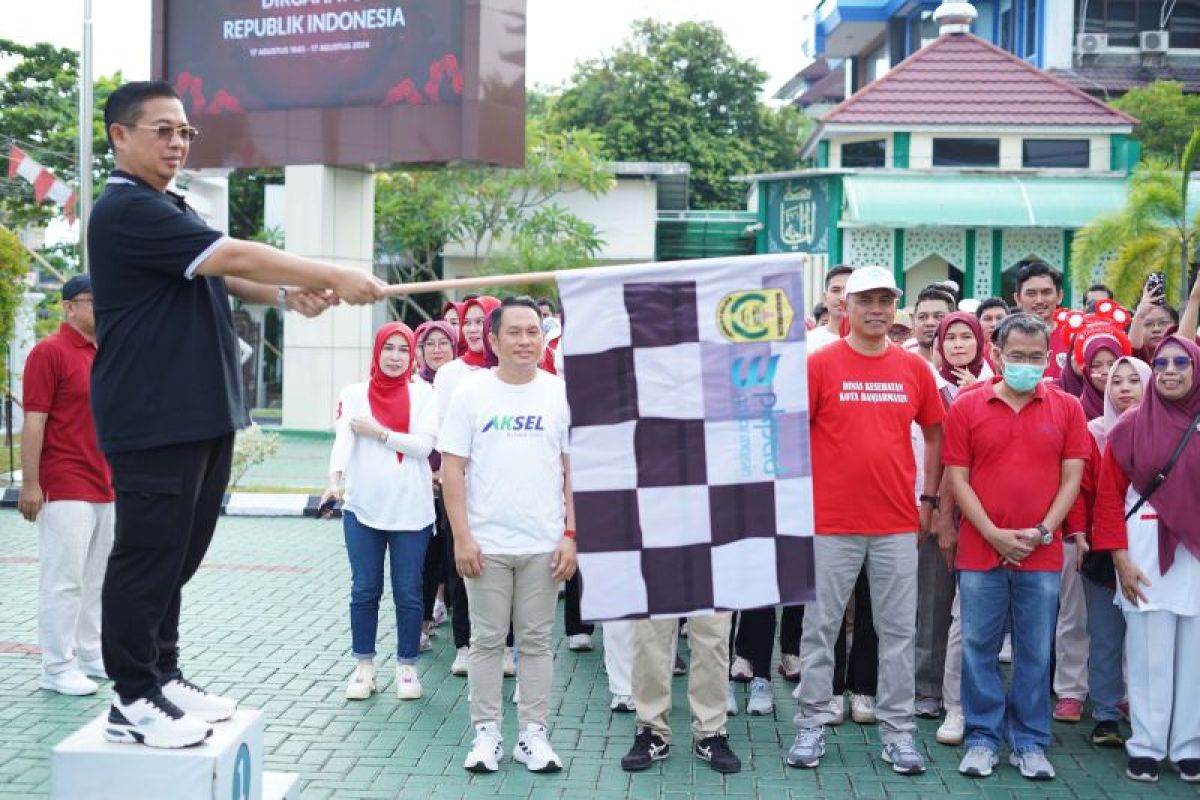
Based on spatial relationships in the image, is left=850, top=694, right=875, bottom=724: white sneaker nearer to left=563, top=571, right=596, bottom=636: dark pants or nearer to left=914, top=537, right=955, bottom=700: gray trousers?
left=914, top=537, right=955, bottom=700: gray trousers

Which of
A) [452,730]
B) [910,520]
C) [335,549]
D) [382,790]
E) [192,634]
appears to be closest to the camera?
[382,790]

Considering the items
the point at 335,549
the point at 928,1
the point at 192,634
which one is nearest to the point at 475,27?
the point at 335,549

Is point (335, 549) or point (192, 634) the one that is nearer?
point (192, 634)

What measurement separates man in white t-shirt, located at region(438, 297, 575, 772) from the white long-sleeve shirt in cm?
113

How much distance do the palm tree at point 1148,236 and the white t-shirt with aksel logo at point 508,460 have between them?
14.2 metres

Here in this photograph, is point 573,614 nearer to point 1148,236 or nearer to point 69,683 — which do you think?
point 69,683

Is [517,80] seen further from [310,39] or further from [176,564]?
[176,564]

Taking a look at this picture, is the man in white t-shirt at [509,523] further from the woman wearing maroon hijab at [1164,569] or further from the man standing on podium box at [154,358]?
the woman wearing maroon hijab at [1164,569]

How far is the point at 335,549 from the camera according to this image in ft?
38.6

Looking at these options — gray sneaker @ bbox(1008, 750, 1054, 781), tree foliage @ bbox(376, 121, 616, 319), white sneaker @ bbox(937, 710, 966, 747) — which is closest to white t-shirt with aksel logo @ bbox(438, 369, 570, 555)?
white sneaker @ bbox(937, 710, 966, 747)

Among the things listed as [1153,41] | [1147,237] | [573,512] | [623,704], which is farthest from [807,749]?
[1153,41]

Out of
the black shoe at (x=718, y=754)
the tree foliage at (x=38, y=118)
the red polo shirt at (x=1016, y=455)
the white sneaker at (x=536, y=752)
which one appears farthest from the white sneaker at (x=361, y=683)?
the tree foliage at (x=38, y=118)

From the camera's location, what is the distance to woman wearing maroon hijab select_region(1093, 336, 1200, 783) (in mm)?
5762

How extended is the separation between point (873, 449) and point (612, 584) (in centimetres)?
144
